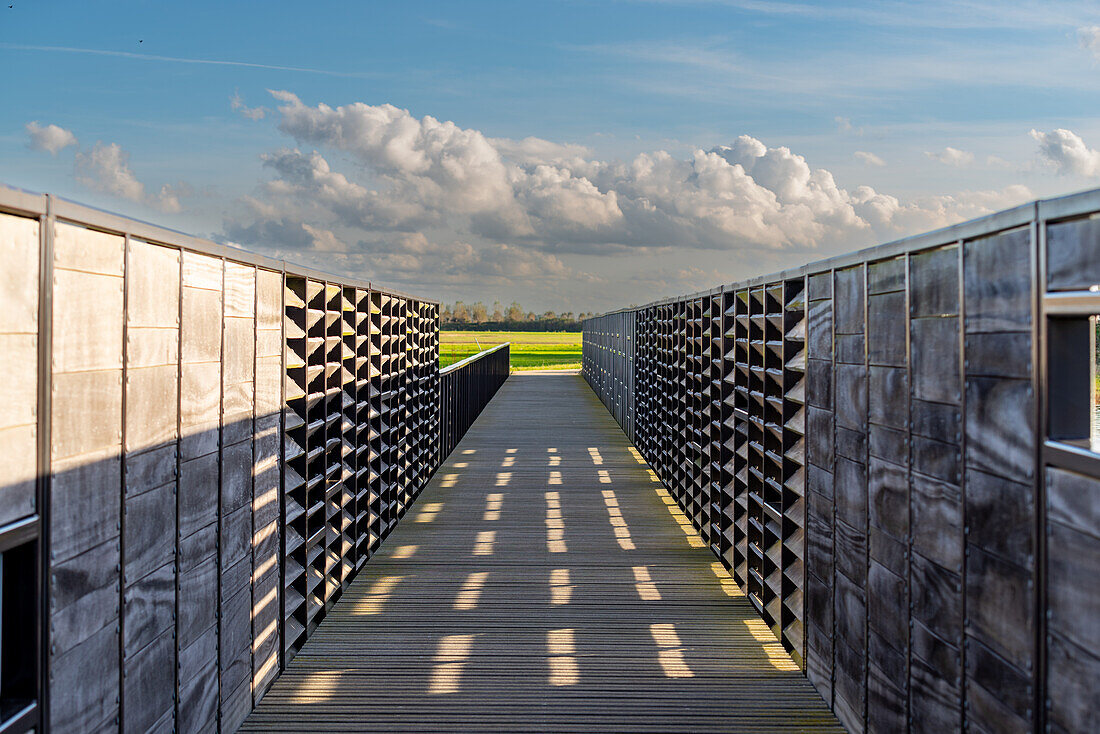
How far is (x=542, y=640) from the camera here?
16.5 feet

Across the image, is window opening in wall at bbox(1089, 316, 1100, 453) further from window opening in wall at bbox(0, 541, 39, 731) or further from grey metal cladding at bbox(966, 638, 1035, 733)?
window opening in wall at bbox(0, 541, 39, 731)

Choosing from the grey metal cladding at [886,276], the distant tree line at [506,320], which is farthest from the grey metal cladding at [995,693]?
the distant tree line at [506,320]

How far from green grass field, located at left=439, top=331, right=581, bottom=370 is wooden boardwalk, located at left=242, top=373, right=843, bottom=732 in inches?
1154

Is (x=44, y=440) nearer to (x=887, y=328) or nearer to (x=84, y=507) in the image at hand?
(x=84, y=507)

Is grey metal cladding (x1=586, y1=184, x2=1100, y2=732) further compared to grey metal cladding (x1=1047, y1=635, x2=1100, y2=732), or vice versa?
grey metal cladding (x1=586, y1=184, x2=1100, y2=732)

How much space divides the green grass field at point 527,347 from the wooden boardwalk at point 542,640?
96.2 ft

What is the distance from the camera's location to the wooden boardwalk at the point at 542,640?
4.12 m

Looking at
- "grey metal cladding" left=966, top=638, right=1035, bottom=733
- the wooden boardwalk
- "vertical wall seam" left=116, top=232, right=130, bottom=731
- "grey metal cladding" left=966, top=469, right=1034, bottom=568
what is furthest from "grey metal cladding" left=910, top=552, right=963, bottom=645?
"vertical wall seam" left=116, top=232, right=130, bottom=731

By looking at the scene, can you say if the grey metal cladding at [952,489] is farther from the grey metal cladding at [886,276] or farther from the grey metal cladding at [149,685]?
the grey metal cladding at [149,685]

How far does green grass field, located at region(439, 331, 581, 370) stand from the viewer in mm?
44406

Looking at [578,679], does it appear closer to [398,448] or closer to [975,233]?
[975,233]

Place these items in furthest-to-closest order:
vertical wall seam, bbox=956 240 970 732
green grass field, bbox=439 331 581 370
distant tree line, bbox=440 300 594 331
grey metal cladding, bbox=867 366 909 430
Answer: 1. distant tree line, bbox=440 300 594 331
2. green grass field, bbox=439 331 581 370
3. grey metal cladding, bbox=867 366 909 430
4. vertical wall seam, bbox=956 240 970 732

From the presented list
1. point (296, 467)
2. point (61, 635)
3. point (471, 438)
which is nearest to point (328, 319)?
point (296, 467)

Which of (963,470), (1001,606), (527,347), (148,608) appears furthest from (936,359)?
(527,347)
